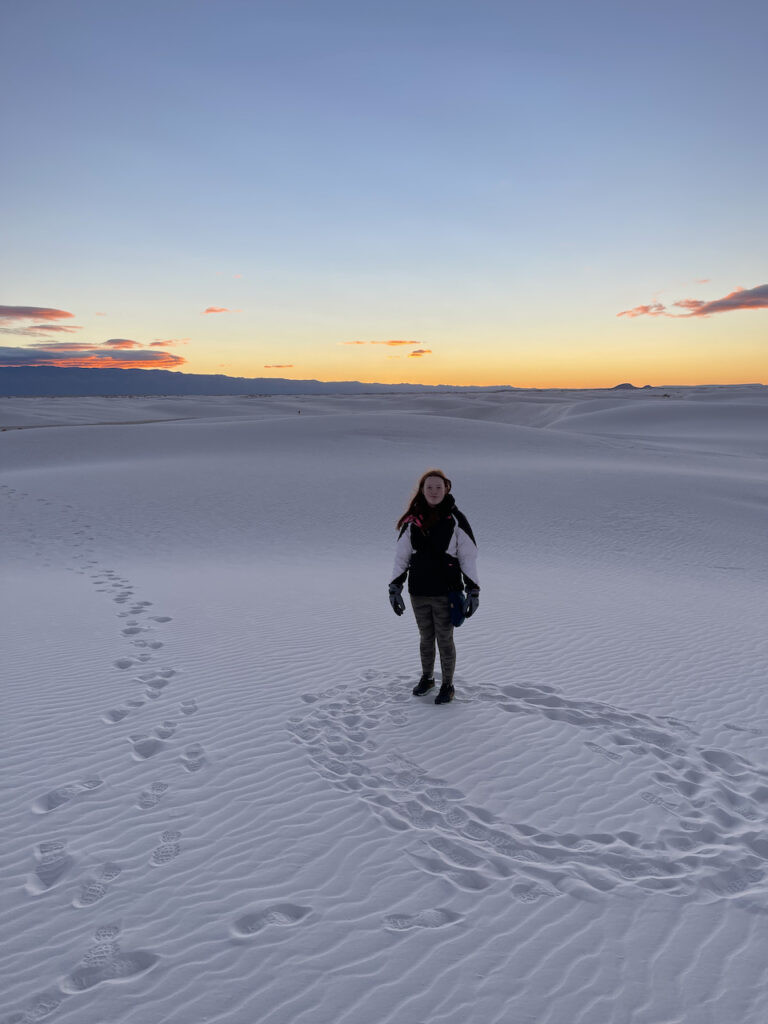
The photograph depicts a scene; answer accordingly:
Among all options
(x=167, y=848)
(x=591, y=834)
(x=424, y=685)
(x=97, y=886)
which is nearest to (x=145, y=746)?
(x=167, y=848)

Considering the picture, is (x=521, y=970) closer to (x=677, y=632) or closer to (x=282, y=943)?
(x=282, y=943)

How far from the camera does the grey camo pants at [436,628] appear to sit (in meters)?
6.43

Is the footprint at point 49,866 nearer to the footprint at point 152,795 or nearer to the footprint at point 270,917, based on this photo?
the footprint at point 152,795

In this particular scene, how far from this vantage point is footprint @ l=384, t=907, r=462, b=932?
3.66 m

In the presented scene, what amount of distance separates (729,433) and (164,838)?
47112 millimetres

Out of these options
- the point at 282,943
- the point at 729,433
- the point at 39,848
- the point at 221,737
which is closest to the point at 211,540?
the point at 221,737

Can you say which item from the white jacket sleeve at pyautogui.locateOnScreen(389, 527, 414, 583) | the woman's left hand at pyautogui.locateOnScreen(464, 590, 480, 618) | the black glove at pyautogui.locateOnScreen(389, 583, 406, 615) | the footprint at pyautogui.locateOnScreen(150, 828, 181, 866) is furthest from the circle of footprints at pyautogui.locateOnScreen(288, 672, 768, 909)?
the white jacket sleeve at pyautogui.locateOnScreen(389, 527, 414, 583)

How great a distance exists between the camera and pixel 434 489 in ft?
20.1

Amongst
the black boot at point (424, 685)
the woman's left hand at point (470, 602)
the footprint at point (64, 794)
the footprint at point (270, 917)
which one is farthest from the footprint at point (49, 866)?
the woman's left hand at point (470, 602)

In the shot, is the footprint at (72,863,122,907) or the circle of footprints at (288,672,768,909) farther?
the circle of footprints at (288,672,768,909)

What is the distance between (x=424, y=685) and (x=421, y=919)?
3252 mm

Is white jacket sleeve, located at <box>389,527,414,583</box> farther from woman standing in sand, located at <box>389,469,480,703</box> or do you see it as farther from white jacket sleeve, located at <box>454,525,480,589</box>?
white jacket sleeve, located at <box>454,525,480,589</box>

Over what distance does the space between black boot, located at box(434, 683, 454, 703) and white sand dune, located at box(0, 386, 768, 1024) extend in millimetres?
196

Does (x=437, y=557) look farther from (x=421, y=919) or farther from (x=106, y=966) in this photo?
(x=106, y=966)
